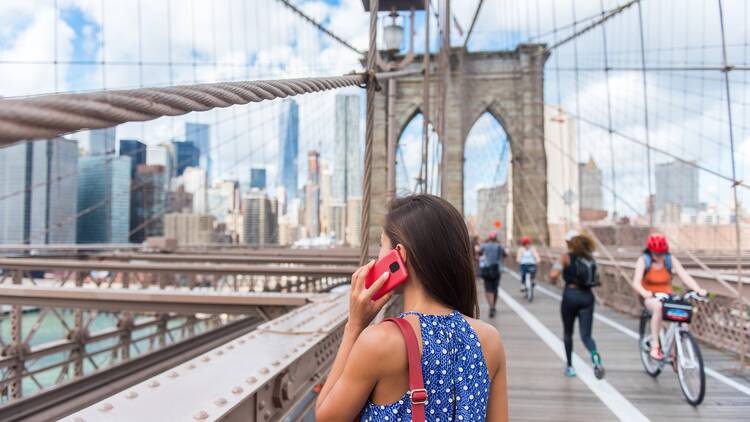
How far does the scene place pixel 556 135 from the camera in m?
32.1

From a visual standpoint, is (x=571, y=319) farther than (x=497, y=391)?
Yes

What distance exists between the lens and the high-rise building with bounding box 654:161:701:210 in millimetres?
11251

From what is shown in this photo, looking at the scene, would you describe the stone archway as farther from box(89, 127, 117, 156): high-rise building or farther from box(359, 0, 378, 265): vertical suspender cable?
box(359, 0, 378, 265): vertical suspender cable

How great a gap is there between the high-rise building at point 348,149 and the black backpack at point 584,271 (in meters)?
9.16

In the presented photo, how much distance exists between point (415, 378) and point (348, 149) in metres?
14.0

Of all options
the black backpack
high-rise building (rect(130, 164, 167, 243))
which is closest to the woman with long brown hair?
the black backpack

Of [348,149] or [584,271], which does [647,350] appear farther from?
[348,149]

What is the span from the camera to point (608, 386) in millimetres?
4250

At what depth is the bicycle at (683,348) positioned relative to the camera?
369cm

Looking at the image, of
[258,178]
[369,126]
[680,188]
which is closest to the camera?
[369,126]

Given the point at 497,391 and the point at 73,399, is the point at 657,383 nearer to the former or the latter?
the point at 497,391

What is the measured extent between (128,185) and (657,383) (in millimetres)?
18161

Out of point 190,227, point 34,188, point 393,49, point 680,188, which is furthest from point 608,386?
point 190,227

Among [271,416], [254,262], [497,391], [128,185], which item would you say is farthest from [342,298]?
[128,185]
